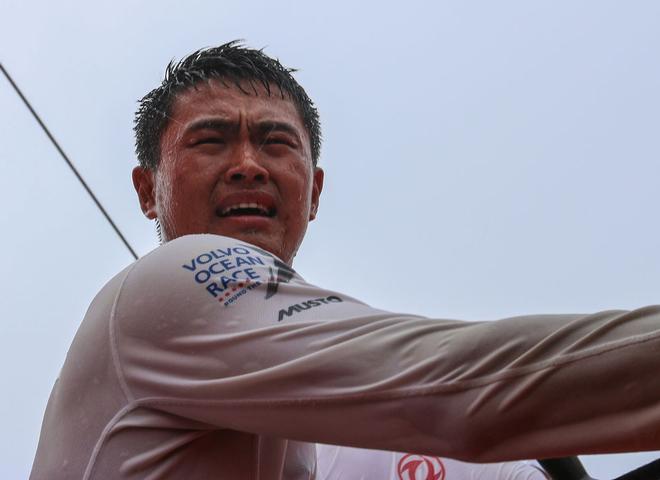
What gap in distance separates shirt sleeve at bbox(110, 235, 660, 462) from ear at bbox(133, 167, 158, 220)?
2.26 ft

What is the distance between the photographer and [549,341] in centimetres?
67

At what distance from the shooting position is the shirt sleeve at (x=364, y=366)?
640mm

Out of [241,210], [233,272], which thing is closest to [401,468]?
[241,210]

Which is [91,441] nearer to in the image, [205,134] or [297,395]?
[297,395]

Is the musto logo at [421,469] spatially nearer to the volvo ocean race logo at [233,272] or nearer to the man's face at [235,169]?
the man's face at [235,169]

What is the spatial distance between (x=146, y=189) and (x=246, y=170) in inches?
12.6

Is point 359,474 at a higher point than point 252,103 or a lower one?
lower

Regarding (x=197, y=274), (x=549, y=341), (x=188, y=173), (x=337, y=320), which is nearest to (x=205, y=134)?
(x=188, y=173)

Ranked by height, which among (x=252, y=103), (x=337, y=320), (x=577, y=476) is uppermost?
(x=252, y=103)

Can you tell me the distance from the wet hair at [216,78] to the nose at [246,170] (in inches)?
6.0

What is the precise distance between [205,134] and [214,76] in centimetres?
16

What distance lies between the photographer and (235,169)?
133cm

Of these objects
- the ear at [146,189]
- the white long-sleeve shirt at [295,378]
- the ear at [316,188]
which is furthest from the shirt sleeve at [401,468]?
the white long-sleeve shirt at [295,378]

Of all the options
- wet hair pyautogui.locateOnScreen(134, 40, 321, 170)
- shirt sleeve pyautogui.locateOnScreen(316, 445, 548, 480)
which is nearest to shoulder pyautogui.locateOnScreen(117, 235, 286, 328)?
wet hair pyautogui.locateOnScreen(134, 40, 321, 170)
